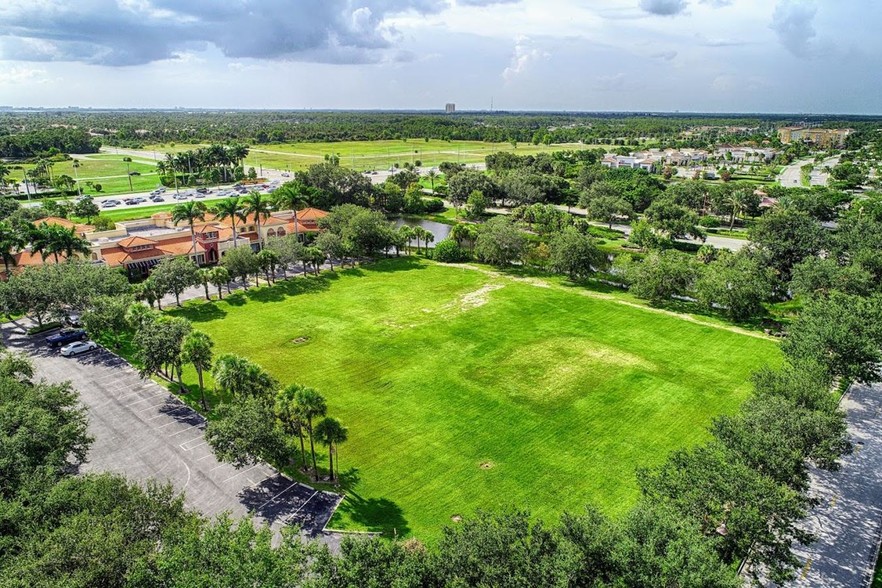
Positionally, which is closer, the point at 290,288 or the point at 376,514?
the point at 376,514

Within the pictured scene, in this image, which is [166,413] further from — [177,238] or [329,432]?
[177,238]

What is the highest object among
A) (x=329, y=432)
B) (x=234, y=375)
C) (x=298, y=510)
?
(x=234, y=375)

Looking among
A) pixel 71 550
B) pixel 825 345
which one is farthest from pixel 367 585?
pixel 825 345

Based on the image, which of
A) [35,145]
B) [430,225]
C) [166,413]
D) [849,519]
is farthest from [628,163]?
[35,145]

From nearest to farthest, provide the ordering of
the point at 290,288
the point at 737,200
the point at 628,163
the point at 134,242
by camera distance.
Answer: the point at 290,288 → the point at 134,242 → the point at 737,200 → the point at 628,163

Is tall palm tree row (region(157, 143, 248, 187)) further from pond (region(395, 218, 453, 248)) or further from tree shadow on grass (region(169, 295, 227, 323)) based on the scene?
tree shadow on grass (region(169, 295, 227, 323))

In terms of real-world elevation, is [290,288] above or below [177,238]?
below

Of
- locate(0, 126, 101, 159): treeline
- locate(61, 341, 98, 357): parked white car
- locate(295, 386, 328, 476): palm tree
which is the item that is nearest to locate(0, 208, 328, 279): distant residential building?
locate(61, 341, 98, 357): parked white car
